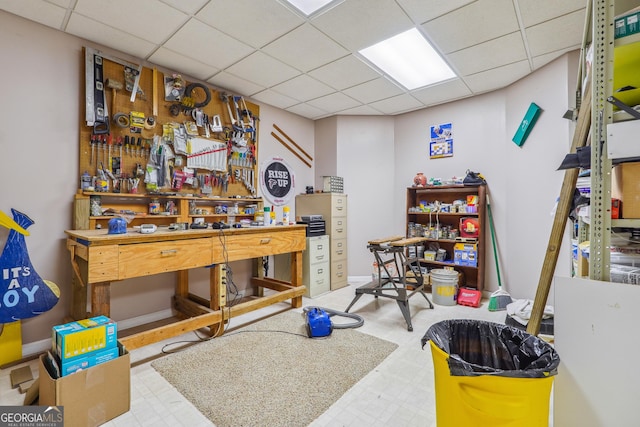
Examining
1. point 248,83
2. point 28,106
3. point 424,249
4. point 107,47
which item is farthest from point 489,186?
point 28,106

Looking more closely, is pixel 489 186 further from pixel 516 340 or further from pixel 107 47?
pixel 107 47

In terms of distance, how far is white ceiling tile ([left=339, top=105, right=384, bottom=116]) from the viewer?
4152 mm

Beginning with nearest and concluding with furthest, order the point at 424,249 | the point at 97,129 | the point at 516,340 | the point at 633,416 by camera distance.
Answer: the point at 633,416 → the point at 516,340 → the point at 97,129 → the point at 424,249

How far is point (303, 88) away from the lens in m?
3.45

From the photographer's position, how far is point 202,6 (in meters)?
2.04

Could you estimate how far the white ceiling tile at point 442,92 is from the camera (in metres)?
3.36

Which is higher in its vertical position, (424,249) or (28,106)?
(28,106)

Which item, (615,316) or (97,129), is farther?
(97,129)

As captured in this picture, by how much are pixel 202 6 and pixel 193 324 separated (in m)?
2.37

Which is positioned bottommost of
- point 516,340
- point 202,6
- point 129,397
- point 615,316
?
point 129,397

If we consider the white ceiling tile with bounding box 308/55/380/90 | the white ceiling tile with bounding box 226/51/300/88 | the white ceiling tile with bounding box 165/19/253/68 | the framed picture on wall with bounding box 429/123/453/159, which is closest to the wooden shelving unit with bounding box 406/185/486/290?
the framed picture on wall with bounding box 429/123/453/159

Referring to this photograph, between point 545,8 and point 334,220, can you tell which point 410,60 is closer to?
point 545,8

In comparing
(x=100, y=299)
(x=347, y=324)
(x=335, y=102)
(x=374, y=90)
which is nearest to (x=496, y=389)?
(x=347, y=324)

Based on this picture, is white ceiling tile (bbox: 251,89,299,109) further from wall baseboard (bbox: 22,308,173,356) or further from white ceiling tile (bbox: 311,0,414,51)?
wall baseboard (bbox: 22,308,173,356)
